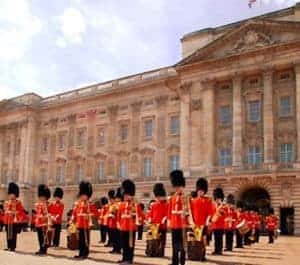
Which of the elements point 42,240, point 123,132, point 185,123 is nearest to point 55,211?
point 42,240

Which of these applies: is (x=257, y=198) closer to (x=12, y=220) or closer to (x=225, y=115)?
(x=225, y=115)

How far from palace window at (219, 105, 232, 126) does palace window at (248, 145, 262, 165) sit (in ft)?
9.23

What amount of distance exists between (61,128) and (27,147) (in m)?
4.19

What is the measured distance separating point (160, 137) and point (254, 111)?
9420 mm

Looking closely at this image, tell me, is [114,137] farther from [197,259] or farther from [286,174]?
[197,259]

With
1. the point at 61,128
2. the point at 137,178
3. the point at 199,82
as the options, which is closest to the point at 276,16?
the point at 199,82

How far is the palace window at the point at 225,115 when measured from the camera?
1480 inches

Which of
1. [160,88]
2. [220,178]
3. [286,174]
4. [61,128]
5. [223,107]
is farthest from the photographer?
[61,128]

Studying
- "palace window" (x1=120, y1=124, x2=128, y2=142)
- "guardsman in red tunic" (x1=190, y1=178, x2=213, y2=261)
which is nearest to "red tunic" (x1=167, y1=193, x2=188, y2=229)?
"guardsman in red tunic" (x1=190, y1=178, x2=213, y2=261)

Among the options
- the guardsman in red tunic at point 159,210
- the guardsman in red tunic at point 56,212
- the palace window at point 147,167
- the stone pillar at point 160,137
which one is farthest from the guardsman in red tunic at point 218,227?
the palace window at point 147,167

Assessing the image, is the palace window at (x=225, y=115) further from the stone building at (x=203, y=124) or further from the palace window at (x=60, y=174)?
the palace window at (x=60, y=174)

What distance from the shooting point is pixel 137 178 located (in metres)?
43.3

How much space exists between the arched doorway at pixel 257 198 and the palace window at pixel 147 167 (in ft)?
32.8

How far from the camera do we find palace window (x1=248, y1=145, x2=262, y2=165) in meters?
35.4
